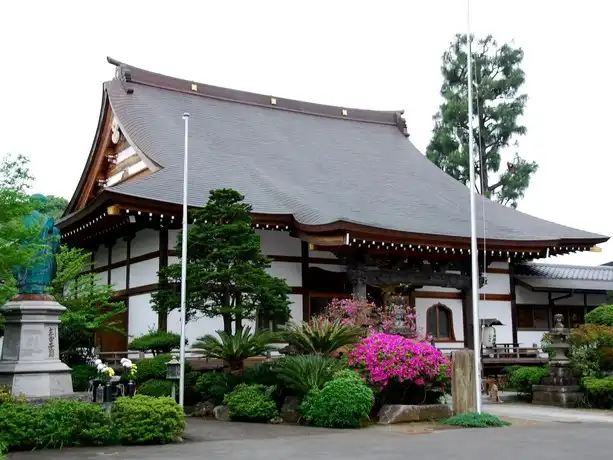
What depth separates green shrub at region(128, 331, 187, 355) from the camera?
18.5 metres

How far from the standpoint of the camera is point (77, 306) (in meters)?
19.6

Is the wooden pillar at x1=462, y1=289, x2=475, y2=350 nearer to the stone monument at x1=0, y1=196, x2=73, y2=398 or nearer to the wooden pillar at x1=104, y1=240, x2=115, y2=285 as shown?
the wooden pillar at x1=104, y1=240, x2=115, y2=285

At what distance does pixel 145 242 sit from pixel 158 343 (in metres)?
4.37

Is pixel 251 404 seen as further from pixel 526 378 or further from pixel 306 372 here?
pixel 526 378

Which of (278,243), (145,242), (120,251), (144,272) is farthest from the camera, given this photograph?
(120,251)

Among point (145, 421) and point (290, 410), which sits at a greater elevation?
point (145, 421)

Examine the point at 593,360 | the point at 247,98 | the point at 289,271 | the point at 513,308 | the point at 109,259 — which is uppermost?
the point at 247,98

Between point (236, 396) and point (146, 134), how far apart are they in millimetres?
12045

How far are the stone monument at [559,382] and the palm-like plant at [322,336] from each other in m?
6.46

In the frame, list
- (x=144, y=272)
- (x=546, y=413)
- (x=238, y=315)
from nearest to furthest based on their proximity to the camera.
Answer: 1. (x=238, y=315)
2. (x=546, y=413)
3. (x=144, y=272)

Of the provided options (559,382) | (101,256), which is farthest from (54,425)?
(101,256)

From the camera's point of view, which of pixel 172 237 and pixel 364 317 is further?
pixel 172 237

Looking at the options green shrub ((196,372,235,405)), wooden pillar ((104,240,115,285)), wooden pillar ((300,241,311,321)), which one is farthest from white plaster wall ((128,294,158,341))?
green shrub ((196,372,235,405))

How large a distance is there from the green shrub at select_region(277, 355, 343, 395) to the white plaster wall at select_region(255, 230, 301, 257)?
6735 mm
